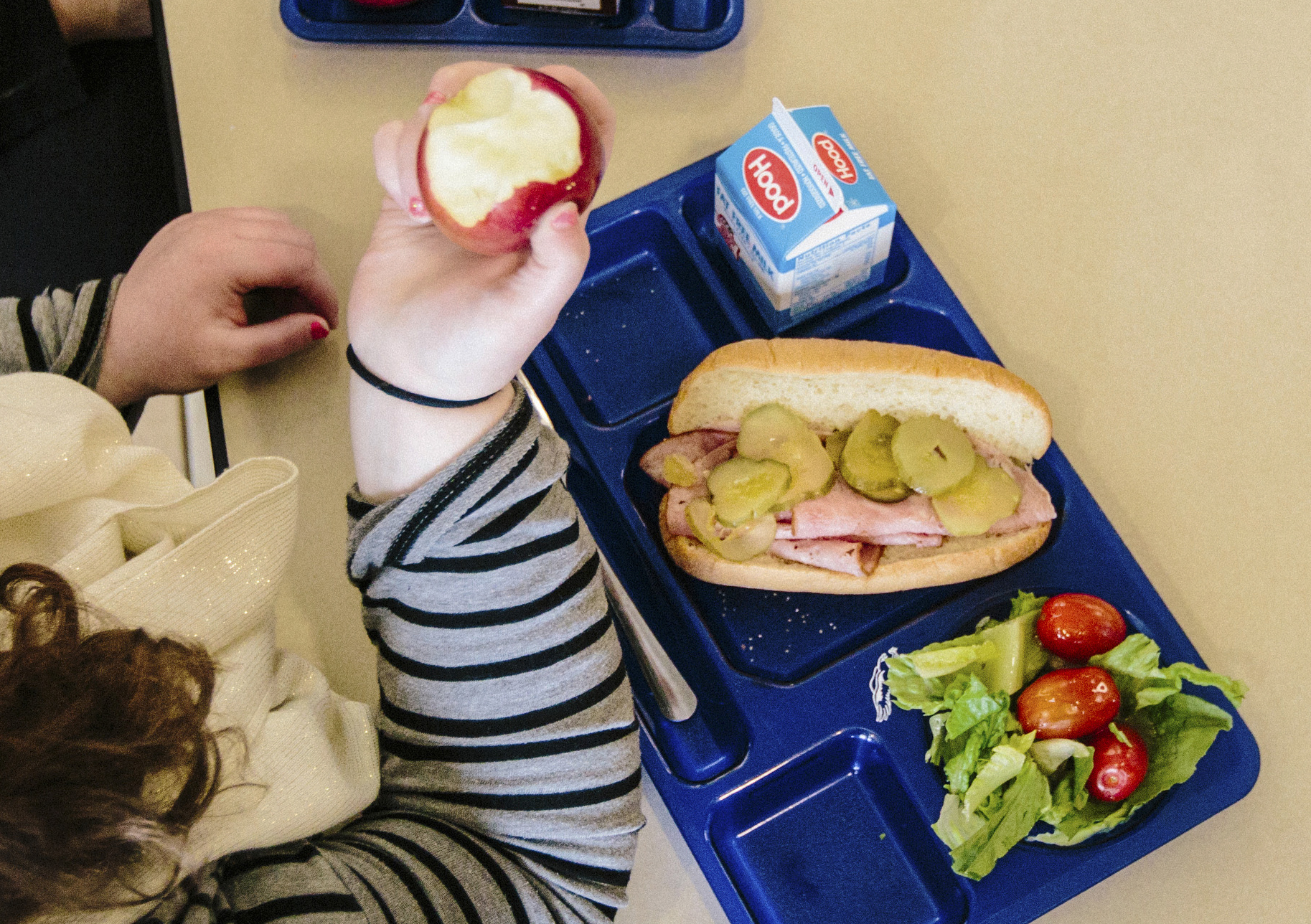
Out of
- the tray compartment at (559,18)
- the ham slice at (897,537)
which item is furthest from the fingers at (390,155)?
the ham slice at (897,537)

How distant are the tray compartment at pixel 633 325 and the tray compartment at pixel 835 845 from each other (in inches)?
21.1

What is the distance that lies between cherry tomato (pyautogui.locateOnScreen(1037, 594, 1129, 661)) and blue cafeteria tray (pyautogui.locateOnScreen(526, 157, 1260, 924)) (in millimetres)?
75

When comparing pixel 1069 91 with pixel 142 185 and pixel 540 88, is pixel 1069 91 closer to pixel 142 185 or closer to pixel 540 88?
pixel 540 88

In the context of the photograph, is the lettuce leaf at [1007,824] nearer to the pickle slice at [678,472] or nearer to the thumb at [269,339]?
the pickle slice at [678,472]

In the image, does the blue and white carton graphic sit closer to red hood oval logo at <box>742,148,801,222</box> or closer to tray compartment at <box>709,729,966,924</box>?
red hood oval logo at <box>742,148,801,222</box>

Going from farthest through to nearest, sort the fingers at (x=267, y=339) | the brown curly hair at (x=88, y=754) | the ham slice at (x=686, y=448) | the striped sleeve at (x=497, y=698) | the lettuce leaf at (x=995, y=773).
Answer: the ham slice at (x=686, y=448) → the fingers at (x=267, y=339) → the lettuce leaf at (x=995, y=773) → the striped sleeve at (x=497, y=698) → the brown curly hair at (x=88, y=754)

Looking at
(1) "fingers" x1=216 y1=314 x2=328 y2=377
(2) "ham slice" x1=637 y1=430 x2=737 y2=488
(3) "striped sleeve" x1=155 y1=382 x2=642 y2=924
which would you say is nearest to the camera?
(3) "striped sleeve" x1=155 y1=382 x2=642 y2=924

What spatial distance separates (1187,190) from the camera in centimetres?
131

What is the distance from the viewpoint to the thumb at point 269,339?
1.17m

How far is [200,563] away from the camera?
32.9 inches

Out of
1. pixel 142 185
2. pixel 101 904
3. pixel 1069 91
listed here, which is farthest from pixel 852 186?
pixel 142 185

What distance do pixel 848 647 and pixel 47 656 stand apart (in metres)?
0.91

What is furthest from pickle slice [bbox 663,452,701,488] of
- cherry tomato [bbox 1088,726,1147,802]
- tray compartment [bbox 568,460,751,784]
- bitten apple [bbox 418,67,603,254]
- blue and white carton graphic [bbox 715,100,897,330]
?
cherry tomato [bbox 1088,726,1147,802]

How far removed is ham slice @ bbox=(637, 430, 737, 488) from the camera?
4.22ft
